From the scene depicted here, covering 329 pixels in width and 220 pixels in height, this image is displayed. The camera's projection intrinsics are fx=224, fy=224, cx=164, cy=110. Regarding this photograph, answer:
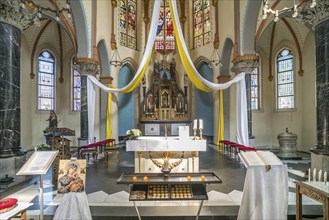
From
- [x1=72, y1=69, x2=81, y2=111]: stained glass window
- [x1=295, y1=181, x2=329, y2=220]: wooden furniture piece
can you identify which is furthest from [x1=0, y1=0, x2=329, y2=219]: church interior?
[x1=72, y1=69, x2=81, y2=111]: stained glass window

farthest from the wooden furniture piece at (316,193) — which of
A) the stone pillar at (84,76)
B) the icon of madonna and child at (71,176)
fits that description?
the stone pillar at (84,76)

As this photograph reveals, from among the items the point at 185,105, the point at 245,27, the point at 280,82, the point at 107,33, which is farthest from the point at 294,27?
the point at 107,33

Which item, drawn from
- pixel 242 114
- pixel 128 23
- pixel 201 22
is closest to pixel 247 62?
pixel 242 114

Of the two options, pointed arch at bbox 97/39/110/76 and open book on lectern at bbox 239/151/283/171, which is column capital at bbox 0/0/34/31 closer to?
pointed arch at bbox 97/39/110/76

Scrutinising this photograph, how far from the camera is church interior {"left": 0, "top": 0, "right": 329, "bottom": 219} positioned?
163 inches

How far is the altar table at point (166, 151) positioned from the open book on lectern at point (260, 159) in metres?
1.81

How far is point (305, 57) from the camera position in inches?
440

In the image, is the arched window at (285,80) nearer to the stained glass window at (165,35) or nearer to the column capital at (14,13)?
the stained glass window at (165,35)

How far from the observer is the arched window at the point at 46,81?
12500 mm

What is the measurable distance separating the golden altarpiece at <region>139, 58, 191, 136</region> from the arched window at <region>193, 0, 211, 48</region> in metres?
2.58

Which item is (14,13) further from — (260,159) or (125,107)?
(125,107)

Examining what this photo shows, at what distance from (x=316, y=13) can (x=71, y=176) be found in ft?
21.1

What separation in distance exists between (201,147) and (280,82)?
965 centimetres

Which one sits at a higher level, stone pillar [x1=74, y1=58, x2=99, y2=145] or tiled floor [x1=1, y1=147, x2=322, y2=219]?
stone pillar [x1=74, y1=58, x2=99, y2=145]
